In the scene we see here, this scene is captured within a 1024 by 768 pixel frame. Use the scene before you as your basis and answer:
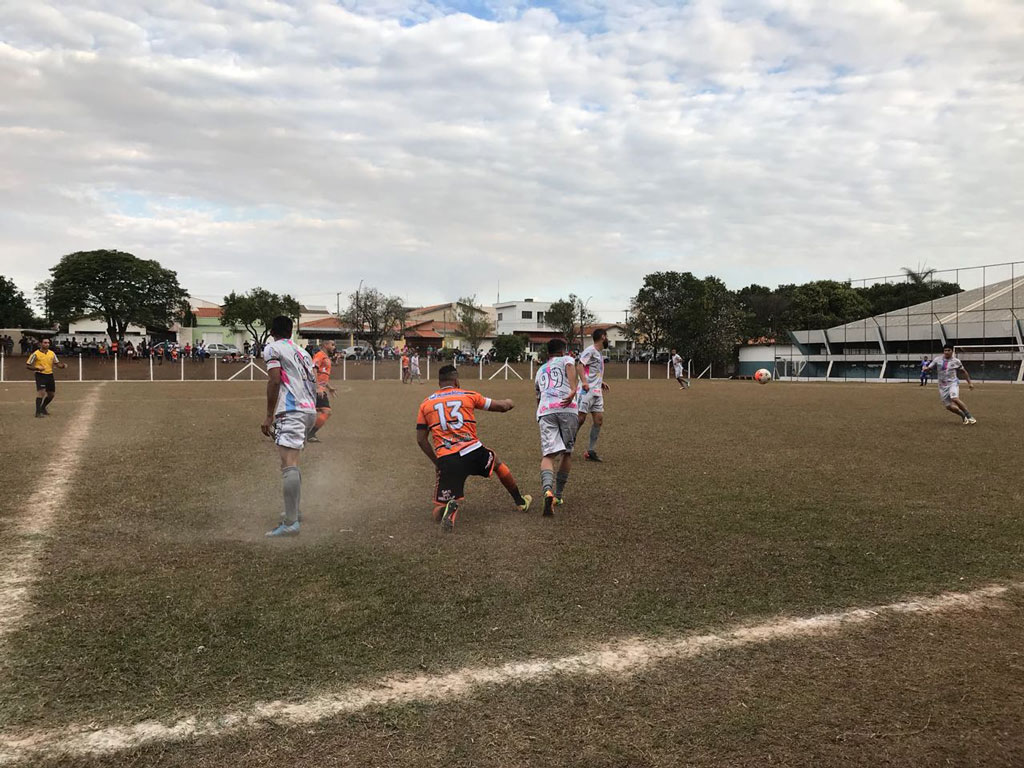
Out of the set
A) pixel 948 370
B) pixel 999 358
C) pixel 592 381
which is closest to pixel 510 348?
pixel 999 358

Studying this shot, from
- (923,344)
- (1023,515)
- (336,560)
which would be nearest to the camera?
(336,560)

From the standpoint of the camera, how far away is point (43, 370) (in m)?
16.7

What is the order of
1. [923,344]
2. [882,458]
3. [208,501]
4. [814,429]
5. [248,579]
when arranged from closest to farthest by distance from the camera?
[248,579] → [208,501] → [882,458] → [814,429] → [923,344]

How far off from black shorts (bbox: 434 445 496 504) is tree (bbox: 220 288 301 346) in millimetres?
68550

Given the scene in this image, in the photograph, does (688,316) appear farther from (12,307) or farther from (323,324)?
(12,307)

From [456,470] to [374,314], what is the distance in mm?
67501

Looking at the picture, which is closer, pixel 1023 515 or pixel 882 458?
pixel 1023 515

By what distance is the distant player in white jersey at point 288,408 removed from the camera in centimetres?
638

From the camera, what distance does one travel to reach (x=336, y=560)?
18.3 feet

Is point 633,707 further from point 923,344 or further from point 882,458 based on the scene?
point 923,344

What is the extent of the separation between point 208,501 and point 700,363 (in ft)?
198

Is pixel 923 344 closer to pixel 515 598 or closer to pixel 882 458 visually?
pixel 882 458

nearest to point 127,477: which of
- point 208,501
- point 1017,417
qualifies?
point 208,501

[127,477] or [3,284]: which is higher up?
[3,284]
